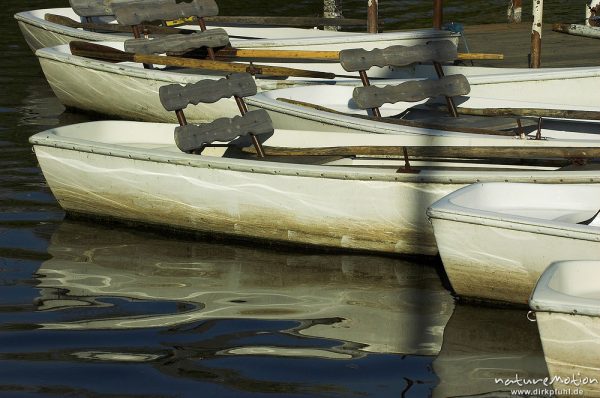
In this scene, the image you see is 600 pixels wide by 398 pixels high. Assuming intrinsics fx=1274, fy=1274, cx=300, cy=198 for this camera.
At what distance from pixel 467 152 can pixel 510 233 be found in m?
1.62

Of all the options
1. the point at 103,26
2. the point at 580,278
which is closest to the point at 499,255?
the point at 580,278

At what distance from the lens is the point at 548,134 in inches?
394

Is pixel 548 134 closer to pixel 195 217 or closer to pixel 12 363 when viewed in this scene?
pixel 195 217

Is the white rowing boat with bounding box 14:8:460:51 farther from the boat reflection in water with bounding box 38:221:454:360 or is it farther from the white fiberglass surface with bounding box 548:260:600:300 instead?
the white fiberglass surface with bounding box 548:260:600:300

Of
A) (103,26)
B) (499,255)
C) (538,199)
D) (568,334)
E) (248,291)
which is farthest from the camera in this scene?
(103,26)

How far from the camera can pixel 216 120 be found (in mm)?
9273

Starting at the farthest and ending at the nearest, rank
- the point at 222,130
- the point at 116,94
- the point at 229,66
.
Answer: the point at 116,94 → the point at 229,66 → the point at 222,130

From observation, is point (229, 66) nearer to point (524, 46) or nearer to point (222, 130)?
point (222, 130)

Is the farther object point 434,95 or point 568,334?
point 434,95

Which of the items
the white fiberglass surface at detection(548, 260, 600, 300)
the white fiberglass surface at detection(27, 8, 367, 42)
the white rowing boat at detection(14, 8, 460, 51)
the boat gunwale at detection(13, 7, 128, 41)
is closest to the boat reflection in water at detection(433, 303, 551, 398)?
the white fiberglass surface at detection(548, 260, 600, 300)

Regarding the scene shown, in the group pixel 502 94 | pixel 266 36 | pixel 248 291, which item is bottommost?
pixel 248 291

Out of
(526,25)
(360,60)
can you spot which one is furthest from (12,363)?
(526,25)

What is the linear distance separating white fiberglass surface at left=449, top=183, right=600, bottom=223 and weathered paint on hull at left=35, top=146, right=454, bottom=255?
1.81 ft

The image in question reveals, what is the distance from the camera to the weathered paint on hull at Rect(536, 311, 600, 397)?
565 cm
